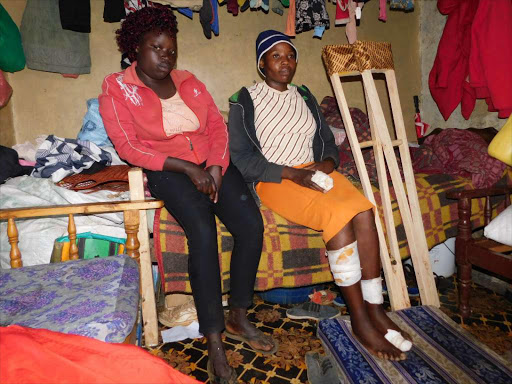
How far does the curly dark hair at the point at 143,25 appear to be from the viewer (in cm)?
204

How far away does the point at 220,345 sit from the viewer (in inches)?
69.7

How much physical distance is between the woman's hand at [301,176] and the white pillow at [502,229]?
0.99m

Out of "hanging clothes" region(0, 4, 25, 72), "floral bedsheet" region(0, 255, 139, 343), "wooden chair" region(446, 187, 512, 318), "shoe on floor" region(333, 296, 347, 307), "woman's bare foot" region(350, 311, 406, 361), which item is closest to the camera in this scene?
"floral bedsheet" region(0, 255, 139, 343)

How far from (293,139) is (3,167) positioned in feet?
6.43

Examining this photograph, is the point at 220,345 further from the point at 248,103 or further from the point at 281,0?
the point at 281,0

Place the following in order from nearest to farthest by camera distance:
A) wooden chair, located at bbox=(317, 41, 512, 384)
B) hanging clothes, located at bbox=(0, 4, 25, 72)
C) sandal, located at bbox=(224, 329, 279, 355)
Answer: wooden chair, located at bbox=(317, 41, 512, 384), sandal, located at bbox=(224, 329, 279, 355), hanging clothes, located at bbox=(0, 4, 25, 72)

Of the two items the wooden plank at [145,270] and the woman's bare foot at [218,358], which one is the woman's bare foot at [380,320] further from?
the wooden plank at [145,270]

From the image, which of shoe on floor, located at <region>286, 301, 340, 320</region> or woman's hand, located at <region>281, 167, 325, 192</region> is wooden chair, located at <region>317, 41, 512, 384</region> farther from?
woman's hand, located at <region>281, 167, 325, 192</region>

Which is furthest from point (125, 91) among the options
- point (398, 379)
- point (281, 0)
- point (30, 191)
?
point (281, 0)

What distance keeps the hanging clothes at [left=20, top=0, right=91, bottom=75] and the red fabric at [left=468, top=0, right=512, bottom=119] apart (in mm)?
3513

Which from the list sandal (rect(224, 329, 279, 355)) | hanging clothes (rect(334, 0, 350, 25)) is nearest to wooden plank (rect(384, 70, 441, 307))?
sandal (rect(224, 329, 279, 355))

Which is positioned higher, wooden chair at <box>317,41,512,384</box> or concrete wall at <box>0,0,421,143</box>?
concrete wall at <box>0,0,421,143</box>

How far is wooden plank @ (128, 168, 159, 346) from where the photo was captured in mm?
1941

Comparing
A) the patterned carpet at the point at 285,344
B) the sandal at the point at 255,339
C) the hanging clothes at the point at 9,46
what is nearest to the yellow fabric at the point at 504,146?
the patterned carpet at the point at 285,344
